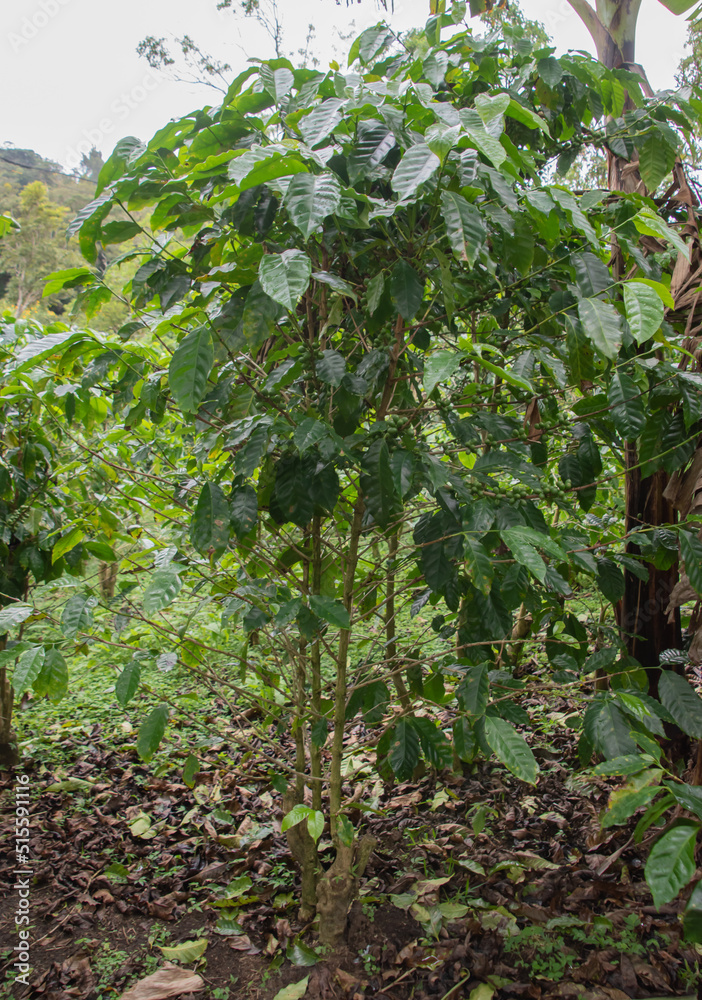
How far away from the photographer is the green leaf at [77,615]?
4.03ft

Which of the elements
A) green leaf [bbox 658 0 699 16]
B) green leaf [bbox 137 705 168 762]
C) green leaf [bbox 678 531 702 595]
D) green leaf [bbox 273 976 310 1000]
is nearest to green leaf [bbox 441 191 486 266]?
green leaf [bbox 678 531 702 595]

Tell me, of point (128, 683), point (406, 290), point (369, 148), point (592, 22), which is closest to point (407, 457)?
point (406, 290)

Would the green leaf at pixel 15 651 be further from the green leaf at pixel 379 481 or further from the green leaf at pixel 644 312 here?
the green leaf at pixel 644 312

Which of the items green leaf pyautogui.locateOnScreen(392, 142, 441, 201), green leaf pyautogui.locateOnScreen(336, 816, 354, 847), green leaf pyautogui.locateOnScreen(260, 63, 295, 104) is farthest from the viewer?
green leaf pyautogui.locateOnScreen(336, 816, 354, 847)

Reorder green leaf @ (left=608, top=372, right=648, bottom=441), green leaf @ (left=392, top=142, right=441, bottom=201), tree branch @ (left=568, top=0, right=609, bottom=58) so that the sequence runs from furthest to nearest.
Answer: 1. tree branch @ (left=568, top=0, right=609, bottom=58)
2. green leaf @ (left=608, top=372, right=648, bottom=441)
3. green leaf @ (left=392, top=142, right=441, bottom=201)

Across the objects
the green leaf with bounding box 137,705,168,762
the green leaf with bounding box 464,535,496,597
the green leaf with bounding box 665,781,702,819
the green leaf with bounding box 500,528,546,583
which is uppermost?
the green leaf with bounding box 500,528,546,583

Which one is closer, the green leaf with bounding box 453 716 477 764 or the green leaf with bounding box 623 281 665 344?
the green leaf with bounding box 623 281 665 344

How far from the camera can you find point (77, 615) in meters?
1.26

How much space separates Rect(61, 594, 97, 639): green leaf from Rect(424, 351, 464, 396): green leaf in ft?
2.81

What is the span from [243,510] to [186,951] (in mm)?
1107

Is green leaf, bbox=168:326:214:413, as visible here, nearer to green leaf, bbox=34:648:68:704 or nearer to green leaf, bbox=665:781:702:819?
green leaf, bbox=34:648:68:704

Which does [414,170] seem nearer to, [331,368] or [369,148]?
[369,148]

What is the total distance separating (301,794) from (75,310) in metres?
1.27

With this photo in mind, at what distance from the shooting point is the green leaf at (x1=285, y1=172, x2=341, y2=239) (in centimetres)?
83
